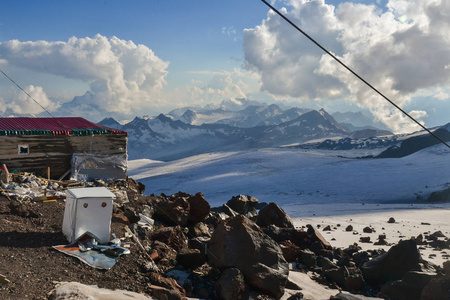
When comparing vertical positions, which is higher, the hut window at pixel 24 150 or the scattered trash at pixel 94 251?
the hut window at pixel 24 150

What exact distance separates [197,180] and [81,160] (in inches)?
2674

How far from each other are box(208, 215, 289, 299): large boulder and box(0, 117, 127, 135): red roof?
10.9 m

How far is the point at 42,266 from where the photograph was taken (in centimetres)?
853

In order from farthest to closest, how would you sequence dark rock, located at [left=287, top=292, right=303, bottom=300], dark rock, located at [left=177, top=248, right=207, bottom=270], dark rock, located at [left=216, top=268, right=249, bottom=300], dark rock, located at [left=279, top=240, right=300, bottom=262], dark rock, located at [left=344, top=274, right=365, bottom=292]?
dark rock, located at [left=279, top=240, right=300, bottom=262], dark rock, located at [left=344, top=274, right=365, bottom=292], dark rock, located at [left=177, top=248, right=207, bottom=270], dark rock, located at [left=287, top=292, right=303, bottom=300], dark rock, located at [left=216, top=268, right=249, bottom=300]

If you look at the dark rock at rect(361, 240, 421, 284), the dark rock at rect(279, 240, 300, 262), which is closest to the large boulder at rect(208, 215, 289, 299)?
the dark rock at rect(279, 240, 300, 262)

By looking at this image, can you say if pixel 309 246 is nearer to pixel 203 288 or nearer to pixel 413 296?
pixel 413 296

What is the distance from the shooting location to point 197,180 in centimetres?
8644

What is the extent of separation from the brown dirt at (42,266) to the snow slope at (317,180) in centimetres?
4297

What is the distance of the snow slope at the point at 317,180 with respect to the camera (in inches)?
2467

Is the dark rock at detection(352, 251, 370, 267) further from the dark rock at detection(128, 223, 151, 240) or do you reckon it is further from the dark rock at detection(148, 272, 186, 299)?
the dark rock at detection(148, 272, 186, 299)

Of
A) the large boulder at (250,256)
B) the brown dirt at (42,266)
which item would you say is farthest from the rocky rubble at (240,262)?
the brown dirt at (42,266)

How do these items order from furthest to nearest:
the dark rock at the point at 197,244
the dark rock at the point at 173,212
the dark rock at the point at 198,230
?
1. the dark rock at the point at 173,212
2. the dark rock at the point at 198,230
3. the dark rock at the point at 197,244

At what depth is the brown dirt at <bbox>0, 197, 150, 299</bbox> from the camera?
760 centimetres

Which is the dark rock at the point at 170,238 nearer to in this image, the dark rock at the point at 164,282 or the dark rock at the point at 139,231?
the dark rock at the point at 139,231
